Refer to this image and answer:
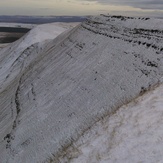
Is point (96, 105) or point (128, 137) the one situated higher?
point (128, 137)

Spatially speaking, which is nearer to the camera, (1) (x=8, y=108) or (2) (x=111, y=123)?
(2) (x=111, y=123)

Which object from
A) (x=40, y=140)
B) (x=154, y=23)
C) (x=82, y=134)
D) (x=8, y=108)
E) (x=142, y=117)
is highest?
(x=154, y=23)

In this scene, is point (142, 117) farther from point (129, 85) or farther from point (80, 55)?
point (80, 55)

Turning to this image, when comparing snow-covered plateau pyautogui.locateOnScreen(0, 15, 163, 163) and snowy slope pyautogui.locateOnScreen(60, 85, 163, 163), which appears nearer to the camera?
snowy slope pyautogui.locateOnScreen(60, 85, 163, 163)

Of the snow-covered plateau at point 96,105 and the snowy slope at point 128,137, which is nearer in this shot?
the snowy slope at point 128,137

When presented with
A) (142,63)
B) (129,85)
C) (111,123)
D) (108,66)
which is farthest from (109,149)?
(108,66)

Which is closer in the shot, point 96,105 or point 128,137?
point 128,137
